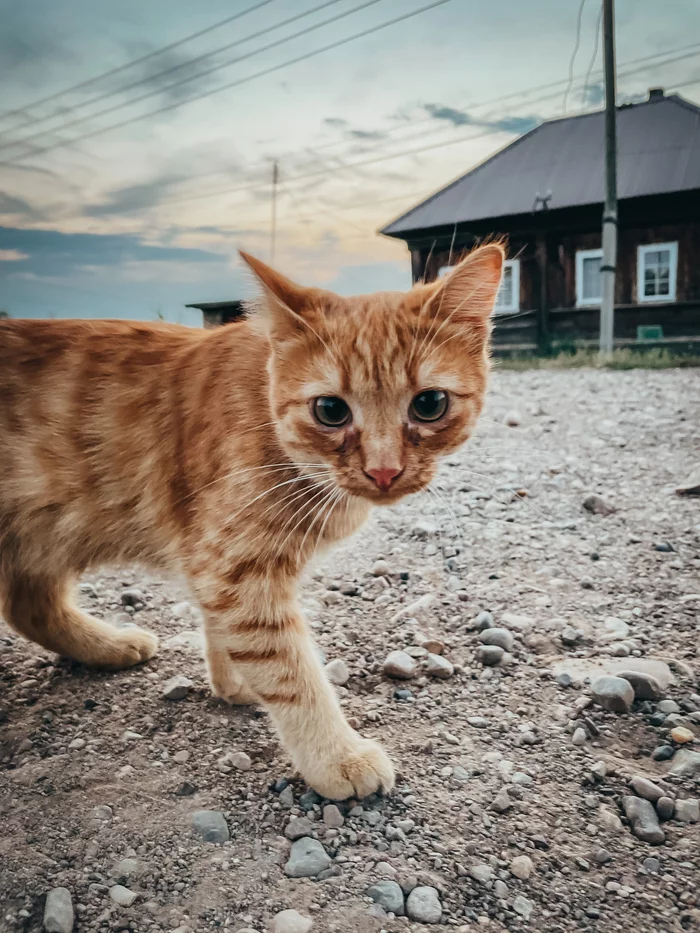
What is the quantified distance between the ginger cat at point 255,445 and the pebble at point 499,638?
1.39ft

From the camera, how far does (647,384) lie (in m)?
3.68

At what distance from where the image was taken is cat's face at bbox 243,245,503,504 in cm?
106

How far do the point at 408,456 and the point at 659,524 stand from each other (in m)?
1.26

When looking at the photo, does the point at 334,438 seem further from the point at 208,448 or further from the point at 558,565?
the point at 558,565

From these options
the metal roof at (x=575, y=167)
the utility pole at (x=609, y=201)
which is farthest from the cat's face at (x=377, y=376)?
the metal roof at (x=575, y=167)

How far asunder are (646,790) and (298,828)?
1.69 ft

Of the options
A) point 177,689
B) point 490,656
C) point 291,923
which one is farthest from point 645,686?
point 177,689

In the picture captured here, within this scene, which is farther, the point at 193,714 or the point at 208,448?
the point at 193,714

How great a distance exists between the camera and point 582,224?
206 inches

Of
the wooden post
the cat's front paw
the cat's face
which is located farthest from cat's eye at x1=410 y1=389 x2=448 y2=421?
the wooden post

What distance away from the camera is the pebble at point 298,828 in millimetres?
1001

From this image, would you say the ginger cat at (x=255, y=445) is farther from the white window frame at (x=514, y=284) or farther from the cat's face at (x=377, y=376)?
the white window frame at (x=514, y=284)

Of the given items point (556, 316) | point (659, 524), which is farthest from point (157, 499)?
point (556, 316)

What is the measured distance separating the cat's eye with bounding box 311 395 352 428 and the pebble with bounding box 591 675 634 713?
0.68 meters
